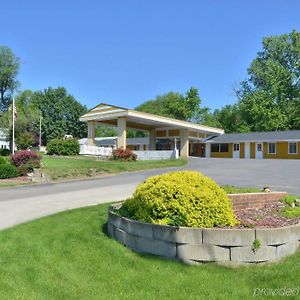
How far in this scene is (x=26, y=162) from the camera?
73.0 feet

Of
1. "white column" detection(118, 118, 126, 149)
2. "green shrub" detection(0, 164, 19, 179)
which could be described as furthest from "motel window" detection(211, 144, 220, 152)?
"green shrub" detection(0, 164, 19, 179)

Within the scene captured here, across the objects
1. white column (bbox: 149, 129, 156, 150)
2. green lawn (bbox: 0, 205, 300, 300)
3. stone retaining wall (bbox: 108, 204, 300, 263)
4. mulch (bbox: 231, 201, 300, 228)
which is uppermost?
white column (bbox: 149, 129, 156, 150)

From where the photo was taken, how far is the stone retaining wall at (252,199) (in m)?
8.10

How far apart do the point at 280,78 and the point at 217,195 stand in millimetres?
60343

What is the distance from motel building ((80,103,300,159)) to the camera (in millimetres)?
38750

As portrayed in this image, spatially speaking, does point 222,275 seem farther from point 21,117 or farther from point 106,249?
point 21,117

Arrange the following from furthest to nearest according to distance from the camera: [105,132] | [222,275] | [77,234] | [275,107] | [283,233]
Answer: [105,132], [275,107], [77,234], [283,233], [222,275]

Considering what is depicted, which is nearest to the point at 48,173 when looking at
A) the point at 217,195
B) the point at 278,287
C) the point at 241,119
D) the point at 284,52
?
the point at 217,195

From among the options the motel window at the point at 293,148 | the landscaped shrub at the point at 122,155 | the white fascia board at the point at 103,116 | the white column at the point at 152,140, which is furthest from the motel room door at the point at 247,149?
the landscaped shrub at the point at 122,155

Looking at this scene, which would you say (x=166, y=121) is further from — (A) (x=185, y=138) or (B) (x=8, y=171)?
(B) (x=8, y=171)

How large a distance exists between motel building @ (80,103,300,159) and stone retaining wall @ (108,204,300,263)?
3134cm

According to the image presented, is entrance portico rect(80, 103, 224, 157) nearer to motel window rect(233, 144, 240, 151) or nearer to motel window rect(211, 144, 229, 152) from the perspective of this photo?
motel window rect(211, 144, 229, 152)

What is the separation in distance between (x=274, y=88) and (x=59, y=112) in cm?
4157

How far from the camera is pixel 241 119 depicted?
66.4 m
